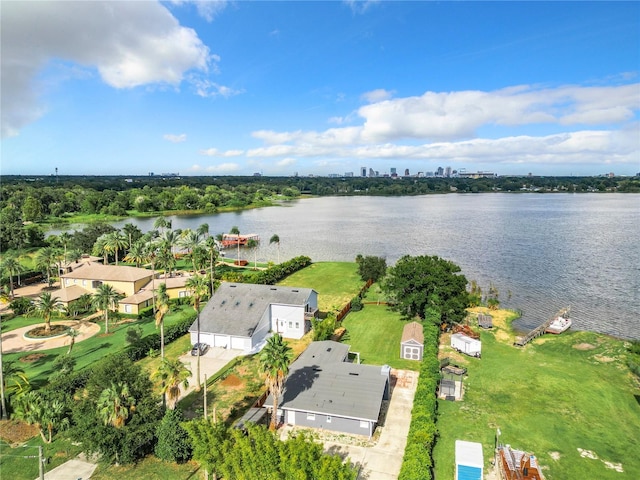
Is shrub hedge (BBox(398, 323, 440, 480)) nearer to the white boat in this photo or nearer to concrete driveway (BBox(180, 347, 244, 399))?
concrete driveway (BBox(180, 347, 244, 399))

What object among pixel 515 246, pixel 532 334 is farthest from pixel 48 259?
pixel 515 246

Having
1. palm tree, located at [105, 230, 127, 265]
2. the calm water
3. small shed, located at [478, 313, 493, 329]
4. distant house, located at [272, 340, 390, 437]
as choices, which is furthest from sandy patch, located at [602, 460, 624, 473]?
palm tree, located at [105, 230, 127, 265]

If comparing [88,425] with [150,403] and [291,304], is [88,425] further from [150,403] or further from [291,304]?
[291,304]

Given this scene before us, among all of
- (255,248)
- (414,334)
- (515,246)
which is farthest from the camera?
(515,246)

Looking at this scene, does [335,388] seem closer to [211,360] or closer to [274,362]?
[274,362]

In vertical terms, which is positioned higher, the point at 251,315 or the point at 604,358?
the point at 251,315

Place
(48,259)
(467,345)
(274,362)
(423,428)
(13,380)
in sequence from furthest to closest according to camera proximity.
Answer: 1. (48,259)
2. (467,345)
3. (13,380)
4. (274,362)
5. (423,428)

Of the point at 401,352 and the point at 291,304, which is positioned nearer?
the point at 401,352

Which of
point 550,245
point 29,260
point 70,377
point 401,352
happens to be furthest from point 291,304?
point 550,245
